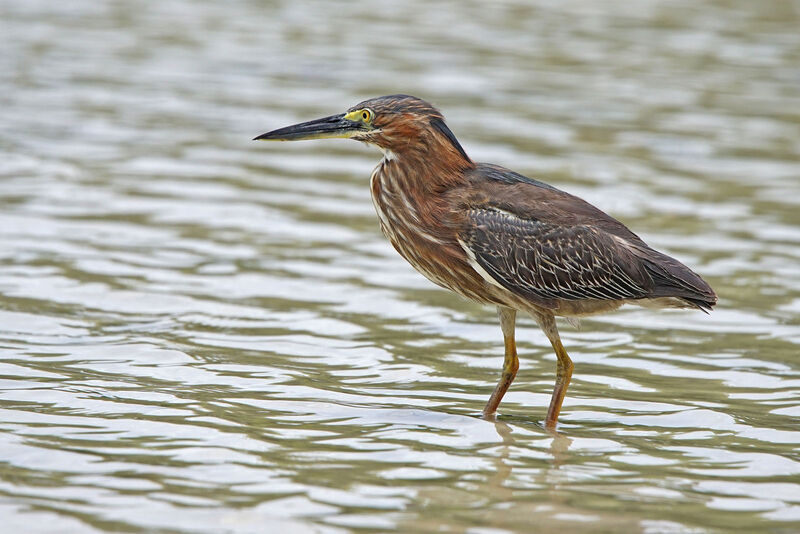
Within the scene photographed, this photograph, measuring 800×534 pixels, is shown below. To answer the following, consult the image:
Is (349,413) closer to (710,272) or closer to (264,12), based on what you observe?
(710,272)

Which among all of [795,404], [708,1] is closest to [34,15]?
[708,1]

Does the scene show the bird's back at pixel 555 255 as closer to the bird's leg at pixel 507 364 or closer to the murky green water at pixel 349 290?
the bird's leg at pixel 507 364

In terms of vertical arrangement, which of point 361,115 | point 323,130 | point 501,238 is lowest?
point 501,238

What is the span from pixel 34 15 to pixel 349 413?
14.8 metres

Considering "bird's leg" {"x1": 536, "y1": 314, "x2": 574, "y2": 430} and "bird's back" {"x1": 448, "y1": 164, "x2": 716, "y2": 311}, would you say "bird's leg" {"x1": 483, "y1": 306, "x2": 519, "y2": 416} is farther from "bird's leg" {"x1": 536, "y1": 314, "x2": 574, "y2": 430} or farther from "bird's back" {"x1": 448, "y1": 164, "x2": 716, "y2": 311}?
"bird's back" {"x1": 448, "y1": 164, "x2": 716, "y2": 311}

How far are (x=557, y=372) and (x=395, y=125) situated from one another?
189 centimetres

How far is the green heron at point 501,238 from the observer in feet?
25.9

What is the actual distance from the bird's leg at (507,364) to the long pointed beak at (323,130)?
1.52 meters

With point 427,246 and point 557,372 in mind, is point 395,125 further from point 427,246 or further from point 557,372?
point 557,372

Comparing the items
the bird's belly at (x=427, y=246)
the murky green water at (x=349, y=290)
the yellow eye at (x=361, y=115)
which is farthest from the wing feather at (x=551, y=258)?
the yellow eye at (x=361, y=115)

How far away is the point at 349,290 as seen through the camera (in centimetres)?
1068

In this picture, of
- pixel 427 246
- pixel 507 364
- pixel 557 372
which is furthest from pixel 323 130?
pixel 557 372

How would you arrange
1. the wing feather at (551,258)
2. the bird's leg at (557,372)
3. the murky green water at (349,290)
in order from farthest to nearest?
the wing feather at (551,258), the bird's leg at (557,372), the murky green water at (349,290)

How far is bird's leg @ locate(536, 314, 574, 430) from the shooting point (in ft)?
25.1
